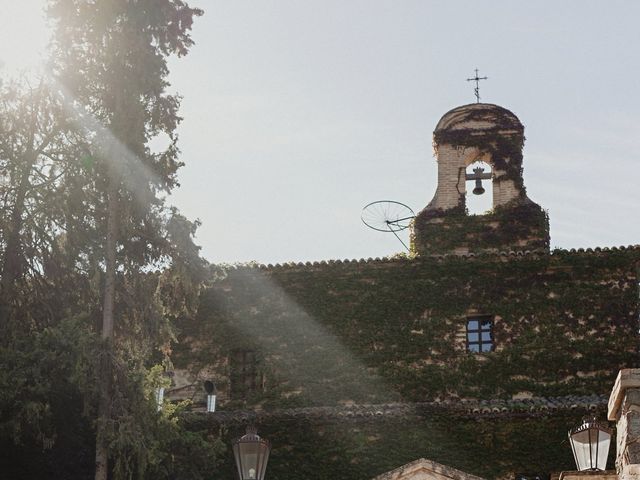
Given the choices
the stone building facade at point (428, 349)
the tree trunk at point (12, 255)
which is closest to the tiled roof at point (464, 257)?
the stone building facade at point (428, 349)

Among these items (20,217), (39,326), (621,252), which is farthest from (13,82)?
(621,252)

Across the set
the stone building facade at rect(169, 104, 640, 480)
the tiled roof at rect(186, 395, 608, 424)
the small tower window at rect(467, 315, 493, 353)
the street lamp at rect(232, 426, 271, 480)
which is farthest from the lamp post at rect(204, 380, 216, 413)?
the street lamp at rect(232, 426, 271, 480)

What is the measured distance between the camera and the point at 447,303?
848 inches

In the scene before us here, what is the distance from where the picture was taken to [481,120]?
24.1 m

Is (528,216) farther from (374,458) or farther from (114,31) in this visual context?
(114,31)

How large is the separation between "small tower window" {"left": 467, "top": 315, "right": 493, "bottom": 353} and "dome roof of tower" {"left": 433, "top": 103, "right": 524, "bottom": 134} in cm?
477

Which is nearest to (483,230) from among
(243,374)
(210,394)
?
(243,374)

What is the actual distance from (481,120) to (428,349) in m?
5.87

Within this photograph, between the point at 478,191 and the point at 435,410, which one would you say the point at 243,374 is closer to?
the point at 435,410

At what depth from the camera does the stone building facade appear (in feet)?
64.8

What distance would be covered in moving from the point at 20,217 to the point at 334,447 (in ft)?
23.3

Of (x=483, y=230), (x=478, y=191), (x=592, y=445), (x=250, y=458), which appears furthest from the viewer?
(x=478, y=191)

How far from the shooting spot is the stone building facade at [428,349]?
19.8 metres

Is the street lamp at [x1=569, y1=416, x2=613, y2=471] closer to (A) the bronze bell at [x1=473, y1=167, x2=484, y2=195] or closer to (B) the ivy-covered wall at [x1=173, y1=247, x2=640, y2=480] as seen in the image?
(B) the ivy-covered wall at [x1=173, y1=247, x2=640, y2=480]
